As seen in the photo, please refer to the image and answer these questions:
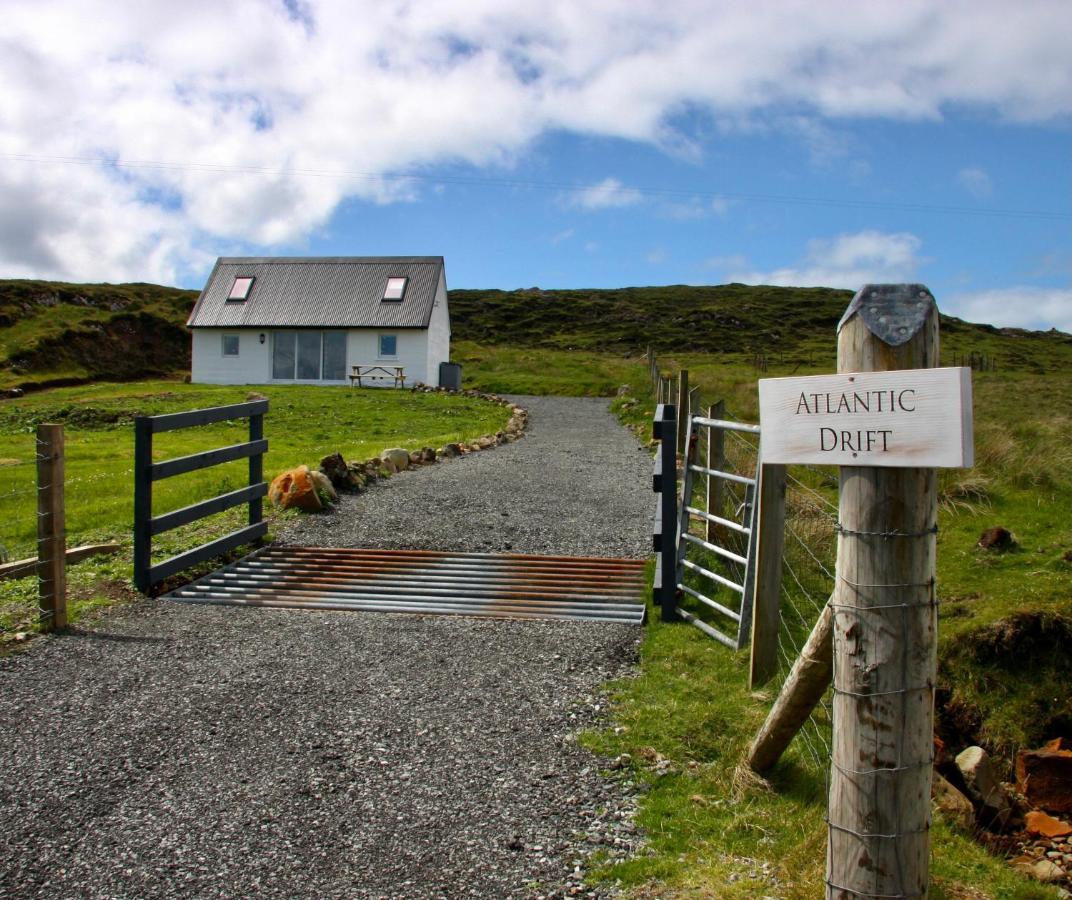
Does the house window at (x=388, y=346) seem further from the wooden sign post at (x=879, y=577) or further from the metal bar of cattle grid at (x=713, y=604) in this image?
the wooden sign post at (x=879, y=577)

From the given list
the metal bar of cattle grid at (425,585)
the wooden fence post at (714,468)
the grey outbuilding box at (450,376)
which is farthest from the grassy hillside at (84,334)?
the wooden fence post at (714,468)

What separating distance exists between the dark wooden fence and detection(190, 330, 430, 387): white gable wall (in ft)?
87.3

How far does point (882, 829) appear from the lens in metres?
3.05

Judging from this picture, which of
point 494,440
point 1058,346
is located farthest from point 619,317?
point 494,440

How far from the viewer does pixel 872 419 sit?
115 inches

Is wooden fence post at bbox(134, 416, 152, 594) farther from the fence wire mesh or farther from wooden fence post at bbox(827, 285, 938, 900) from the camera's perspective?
wooden fence post at bbox(827, 285, 938, 900)

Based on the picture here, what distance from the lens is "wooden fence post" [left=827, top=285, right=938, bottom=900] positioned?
116 inches

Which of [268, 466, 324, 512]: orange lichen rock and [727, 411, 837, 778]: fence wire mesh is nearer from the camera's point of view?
[727, 411, 837, 778]: fence wire mesh

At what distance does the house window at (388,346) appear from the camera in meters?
36.9

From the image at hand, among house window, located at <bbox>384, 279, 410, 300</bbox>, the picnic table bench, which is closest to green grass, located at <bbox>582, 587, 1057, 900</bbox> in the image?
the picnic table bench

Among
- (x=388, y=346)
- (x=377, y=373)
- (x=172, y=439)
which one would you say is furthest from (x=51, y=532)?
(x=388, y=346)

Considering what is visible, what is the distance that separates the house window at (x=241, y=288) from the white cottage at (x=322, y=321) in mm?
41

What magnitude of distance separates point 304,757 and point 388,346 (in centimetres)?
3307

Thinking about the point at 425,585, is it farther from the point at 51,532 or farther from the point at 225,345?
the point at 225,345
